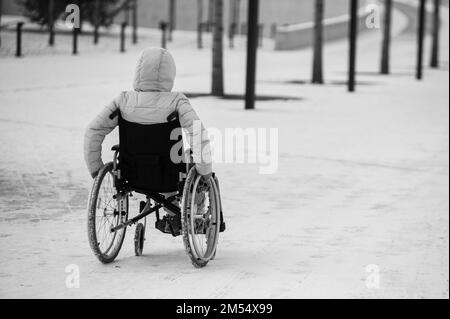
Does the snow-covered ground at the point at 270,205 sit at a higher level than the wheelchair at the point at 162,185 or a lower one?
lower

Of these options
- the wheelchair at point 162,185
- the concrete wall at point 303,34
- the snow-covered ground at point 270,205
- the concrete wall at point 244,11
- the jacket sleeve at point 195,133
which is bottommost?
the snow-covered ground at point 270,205

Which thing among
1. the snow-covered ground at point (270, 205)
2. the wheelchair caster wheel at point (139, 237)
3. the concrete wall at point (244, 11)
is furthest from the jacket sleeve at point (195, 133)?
the concrete wall at point (244, 11)

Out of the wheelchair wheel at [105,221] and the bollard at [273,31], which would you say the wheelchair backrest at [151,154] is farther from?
the bollard at [273,31]

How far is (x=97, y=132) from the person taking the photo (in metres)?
6.72

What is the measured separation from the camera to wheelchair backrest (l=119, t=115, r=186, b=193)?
667 cm

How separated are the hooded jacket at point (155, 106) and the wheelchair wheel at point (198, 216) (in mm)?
144

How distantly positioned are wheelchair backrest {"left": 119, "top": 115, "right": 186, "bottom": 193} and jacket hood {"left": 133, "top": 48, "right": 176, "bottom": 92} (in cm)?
20

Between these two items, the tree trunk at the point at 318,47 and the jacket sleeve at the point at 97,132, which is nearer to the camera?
the jacket sleeve at the point at 97,132

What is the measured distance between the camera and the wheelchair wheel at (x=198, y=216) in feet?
21.8

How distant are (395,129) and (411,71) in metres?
20.8

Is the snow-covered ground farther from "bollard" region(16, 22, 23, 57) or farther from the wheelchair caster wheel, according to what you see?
"bollard" region(16, 22, 23, 57)

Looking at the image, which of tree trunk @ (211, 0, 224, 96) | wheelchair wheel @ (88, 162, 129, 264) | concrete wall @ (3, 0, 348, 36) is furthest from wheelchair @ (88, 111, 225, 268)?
concrete wall @ (3, 0, 348, 36)

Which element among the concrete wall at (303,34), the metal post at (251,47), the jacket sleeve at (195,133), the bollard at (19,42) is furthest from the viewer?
the concrete wall at (303,34)

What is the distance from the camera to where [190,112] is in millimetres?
6566
